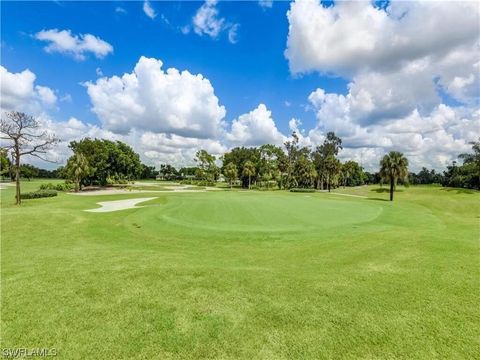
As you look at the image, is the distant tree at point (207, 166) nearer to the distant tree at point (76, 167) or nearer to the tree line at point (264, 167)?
the tree line at point (264, 167)

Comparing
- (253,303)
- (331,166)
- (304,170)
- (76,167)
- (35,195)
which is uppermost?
(331,166)

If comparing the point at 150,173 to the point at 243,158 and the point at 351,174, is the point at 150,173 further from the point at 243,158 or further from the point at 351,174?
the point at 351,174

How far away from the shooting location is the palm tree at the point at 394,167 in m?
44.7

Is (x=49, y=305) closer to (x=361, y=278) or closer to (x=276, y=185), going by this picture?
(x=361, y=278)

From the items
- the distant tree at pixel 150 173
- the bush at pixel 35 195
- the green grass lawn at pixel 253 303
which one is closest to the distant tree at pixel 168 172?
the distant tree at pixel 150 173

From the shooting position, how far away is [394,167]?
45.1 m

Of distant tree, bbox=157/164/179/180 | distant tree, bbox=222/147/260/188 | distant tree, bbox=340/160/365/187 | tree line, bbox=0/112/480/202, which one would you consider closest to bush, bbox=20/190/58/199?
tree line, bbox=0/112/480/202

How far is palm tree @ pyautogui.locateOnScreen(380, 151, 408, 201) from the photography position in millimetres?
44688

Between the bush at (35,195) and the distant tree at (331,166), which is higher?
the distant tree at (331,166)

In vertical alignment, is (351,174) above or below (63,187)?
above

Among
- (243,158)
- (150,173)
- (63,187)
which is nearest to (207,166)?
(243,158)

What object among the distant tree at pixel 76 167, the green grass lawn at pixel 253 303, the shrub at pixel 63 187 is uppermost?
the distant tree at pixel 76 167

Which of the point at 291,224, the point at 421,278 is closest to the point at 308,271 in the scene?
the point at 421,278

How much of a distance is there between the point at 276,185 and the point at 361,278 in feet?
300
